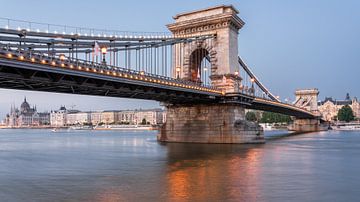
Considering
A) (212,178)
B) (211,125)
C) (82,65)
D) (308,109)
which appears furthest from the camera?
(308,109)

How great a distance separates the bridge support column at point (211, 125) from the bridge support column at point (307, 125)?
3077 inches

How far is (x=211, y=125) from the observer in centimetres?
5253

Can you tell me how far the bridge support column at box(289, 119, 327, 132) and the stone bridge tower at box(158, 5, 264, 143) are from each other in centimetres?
7790

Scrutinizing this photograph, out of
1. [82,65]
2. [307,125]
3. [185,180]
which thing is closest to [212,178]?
[185,180]

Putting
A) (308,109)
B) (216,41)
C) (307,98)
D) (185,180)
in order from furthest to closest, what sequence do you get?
(307,98) < (308,109) < (216,41) < (185,180)

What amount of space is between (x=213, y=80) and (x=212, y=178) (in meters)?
31.9

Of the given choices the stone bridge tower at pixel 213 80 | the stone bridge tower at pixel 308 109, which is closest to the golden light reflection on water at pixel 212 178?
the stone bridge tower at pixel 213 80

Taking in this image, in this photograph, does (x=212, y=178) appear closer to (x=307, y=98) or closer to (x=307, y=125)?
(x=307, y=125)

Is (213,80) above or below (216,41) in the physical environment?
below

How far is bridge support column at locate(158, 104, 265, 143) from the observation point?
51.2 meters

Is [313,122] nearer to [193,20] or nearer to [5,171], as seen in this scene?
[193,20]

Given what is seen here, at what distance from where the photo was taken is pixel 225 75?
53.6 meters

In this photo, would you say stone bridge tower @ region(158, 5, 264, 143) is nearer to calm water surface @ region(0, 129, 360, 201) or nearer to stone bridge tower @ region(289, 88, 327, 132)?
calm water surface @ region(0, 129, 360, 201)

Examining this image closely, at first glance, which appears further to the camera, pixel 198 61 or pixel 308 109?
pixel 308 109
